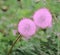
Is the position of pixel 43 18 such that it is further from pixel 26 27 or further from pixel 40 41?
pixel 40 41

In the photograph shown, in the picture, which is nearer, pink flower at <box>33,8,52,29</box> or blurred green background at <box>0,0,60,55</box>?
pink flower at <box>33,8,52,29</box>

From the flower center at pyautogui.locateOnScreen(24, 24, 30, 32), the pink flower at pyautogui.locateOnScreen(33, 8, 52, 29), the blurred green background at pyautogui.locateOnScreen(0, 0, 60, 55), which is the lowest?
the blurred green background at pyautogui.locateOnScreen(0, 0, 60, 55)

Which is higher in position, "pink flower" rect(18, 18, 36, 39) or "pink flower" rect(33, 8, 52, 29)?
"pink flower" rect(33, 8, 52, 29)

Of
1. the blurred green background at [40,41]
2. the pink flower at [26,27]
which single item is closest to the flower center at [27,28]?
the pink flower at [26,27]

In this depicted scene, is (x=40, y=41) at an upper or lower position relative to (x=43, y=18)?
lower

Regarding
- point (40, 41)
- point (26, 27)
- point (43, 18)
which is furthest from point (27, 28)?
point (40, 41)

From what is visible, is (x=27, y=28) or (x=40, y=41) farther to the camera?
(x=40, y=41)

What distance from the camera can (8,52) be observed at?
4.79ft

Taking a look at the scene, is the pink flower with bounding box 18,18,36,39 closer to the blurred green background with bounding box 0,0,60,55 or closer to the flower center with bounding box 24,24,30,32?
the flower center with bounding box 24,24,30,32

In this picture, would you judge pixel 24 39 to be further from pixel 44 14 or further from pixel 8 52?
pixel 44 14

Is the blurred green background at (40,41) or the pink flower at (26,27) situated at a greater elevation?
the pink flower at (26,27)

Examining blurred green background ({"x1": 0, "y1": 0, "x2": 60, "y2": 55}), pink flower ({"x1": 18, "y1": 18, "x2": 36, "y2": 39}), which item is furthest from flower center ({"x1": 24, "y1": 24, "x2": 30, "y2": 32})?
blurred green background ({"x1": 0, "y1": 0, "x2": 60, "y2": 55})

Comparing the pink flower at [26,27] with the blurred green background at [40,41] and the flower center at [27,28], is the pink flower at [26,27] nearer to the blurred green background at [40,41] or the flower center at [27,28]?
the flower center at [27,28]

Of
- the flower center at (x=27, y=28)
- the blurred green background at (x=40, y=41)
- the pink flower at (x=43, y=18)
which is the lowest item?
the blurred green background at (x=40, y=41)
